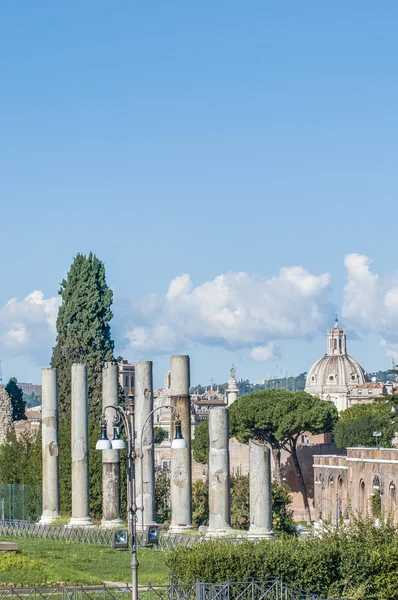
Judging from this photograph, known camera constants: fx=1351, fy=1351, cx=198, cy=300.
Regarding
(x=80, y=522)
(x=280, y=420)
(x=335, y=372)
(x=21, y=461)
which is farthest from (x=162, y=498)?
(x=335, y=372)

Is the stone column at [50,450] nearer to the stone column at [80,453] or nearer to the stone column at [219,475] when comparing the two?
the stone column at [80,453]

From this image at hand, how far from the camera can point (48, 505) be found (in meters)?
39.4

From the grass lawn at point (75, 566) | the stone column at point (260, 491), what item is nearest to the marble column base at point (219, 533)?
the stone column at point (260, 491)

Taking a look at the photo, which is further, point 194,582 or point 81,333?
point 81,333

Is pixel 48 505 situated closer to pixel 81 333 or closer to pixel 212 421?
pixel 212 421

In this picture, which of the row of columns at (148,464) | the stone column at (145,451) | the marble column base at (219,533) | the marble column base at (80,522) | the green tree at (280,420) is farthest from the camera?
the green tree at (280,420)

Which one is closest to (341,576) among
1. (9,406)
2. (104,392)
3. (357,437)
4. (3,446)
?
(104,392)

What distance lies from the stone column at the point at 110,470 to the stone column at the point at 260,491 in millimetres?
6326

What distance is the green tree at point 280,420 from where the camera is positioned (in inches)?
3472

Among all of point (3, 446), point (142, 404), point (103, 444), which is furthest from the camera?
point (3, 446)

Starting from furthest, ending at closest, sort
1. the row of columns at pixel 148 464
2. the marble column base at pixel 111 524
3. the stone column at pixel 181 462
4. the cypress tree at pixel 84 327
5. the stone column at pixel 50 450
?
the cypress tree at pixel 84 327, the stone column at pixel 50 450, the marble column base at pixel 111 524, the stone column at pixel 181 462, the row of columns at pixel 148 464

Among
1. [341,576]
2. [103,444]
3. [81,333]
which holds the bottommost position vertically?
[341,576]

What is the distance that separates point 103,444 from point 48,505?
52.6 feet

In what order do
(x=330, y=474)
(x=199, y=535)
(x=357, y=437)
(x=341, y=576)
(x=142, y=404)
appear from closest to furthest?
(x=341, y=576), (x=199, y=535), (x=142, y=404), (x=330, y=474), (x=357, y=437)
